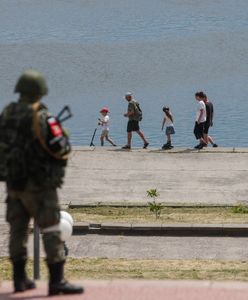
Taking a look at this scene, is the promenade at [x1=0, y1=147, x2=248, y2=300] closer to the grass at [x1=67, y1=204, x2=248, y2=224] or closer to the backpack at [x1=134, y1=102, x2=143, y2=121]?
the grass at [x1=67, y1=204, x2=248, y2=224]

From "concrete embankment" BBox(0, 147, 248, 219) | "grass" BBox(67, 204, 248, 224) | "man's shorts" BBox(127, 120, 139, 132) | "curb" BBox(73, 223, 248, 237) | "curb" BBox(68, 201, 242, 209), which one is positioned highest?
"man's shorts" BBox(127, 120, 139, 132)

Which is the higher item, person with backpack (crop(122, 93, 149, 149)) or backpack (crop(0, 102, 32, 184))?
person with backpack (crop(122, 93, 149, 149))

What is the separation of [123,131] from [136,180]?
15.3 metres

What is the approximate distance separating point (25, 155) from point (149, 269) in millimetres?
4474

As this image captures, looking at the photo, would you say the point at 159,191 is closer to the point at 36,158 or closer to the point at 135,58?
the point at 36,158

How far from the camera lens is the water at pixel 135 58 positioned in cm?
4081

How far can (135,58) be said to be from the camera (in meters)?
53.8

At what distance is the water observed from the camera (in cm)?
4081

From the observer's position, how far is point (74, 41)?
194ft

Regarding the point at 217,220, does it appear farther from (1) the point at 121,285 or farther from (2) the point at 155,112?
(2) the point at 155,112

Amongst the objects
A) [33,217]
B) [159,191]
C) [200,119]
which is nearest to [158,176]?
[159,191]

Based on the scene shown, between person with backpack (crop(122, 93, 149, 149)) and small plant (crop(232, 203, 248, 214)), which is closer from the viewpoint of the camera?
small plant (crop(232, 203, 248, 214))

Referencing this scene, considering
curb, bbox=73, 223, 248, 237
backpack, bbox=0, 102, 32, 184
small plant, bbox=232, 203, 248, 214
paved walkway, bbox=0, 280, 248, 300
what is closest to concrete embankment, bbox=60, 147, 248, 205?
small plant, bbox=232, 203, 248, 214

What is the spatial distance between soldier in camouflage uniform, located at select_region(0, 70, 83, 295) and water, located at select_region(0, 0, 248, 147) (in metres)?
25.3
